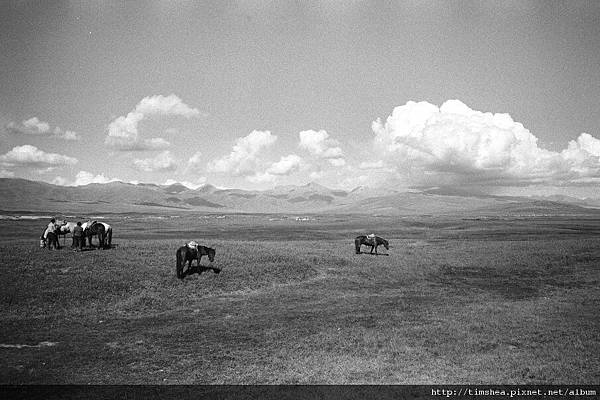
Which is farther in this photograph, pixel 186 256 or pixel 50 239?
pixel 50 239

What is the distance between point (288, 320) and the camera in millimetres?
18234

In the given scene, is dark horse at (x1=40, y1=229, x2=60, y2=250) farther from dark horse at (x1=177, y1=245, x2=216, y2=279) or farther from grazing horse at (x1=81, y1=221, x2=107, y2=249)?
dark horse at (x1=177, y1=245, x2=216, y2=279)

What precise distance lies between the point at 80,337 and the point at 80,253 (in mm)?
15523

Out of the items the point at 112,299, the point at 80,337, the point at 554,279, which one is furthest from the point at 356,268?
the point at 80,337

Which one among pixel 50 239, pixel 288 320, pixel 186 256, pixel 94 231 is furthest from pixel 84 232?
pixel 288 320

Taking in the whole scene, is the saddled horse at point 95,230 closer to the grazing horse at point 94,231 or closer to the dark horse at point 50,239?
the grazing horse at point 94,231

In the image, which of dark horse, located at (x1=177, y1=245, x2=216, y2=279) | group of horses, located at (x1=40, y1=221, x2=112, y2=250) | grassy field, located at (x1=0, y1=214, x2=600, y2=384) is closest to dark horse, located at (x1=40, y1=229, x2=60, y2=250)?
group of horses, located at (x1=40, y1=221, x2=112, y2=250)

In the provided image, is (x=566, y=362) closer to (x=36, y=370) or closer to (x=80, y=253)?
(x=36, y=370)

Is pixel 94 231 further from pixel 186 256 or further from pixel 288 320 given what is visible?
pixel 288 320

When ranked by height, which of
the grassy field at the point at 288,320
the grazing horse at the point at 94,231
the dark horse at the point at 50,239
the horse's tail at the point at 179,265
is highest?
the grazing horse at the point at 94,231

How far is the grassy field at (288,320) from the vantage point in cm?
1219

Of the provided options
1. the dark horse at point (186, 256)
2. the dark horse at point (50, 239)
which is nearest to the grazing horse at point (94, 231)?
the dark horse at point (50, 239)

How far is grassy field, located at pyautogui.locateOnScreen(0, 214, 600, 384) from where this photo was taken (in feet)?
40.0

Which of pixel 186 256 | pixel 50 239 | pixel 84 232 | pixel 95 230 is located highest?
pixel 95 230
